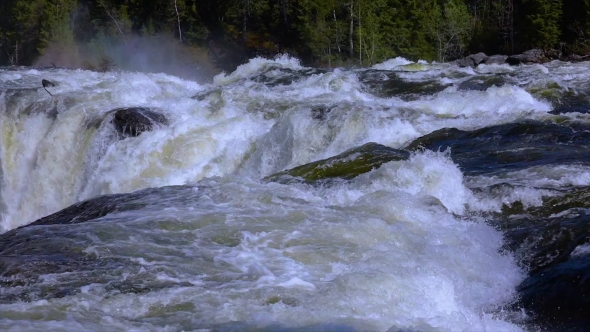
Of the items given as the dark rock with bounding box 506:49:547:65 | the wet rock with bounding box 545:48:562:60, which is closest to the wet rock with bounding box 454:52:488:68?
the dark rock with bounding box 506:49:547:65

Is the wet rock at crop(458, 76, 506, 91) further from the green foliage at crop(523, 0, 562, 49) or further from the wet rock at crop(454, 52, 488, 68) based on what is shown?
the green foliage at crop(523, 0, 562, 49)

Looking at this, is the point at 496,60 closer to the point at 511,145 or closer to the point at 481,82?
the point at 481,82

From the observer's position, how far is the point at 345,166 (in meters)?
9.67

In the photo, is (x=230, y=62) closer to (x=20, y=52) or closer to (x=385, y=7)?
(x=385, y=7)

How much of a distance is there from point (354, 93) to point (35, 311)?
11.1m

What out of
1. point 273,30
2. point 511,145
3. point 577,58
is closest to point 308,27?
point 273,30

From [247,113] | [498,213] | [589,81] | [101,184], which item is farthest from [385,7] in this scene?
[498,213]

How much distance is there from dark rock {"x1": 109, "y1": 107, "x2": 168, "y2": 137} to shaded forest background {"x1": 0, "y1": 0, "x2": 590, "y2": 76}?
2060cm

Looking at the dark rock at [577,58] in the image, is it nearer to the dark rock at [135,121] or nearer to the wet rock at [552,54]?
the wet rock at [552,54]

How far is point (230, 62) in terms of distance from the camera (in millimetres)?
38281

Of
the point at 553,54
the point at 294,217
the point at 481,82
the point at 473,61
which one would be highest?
the point at 294,217

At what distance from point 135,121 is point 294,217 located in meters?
6.45

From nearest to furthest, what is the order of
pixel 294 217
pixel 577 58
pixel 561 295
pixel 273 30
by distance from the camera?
pixel 561 295 → pixel 294 217 → pixel 577 58 → pixel 273 30

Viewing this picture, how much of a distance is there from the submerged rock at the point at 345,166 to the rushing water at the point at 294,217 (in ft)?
0.91
